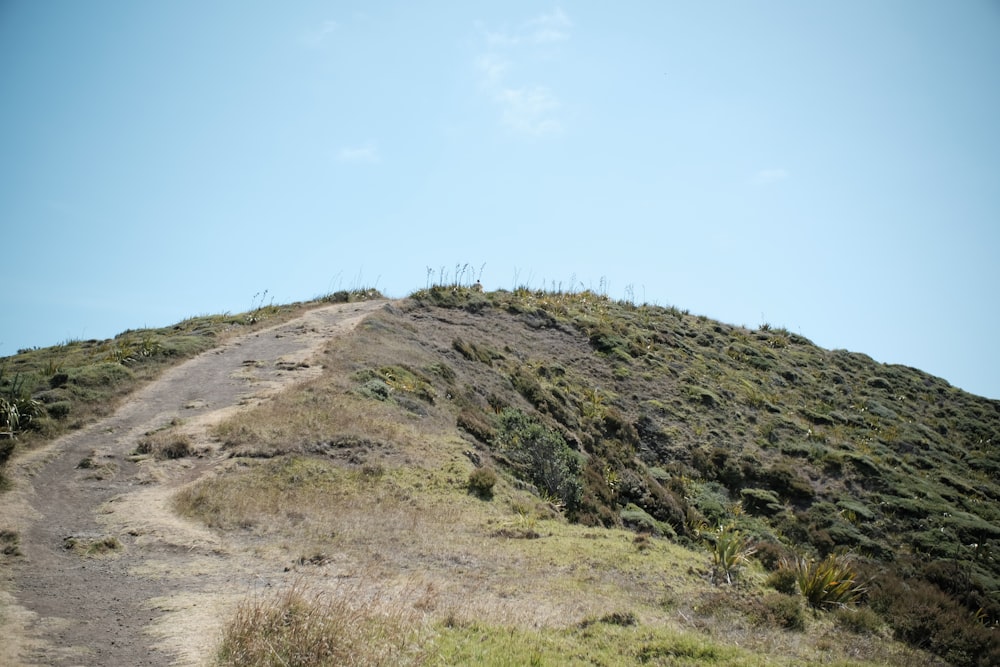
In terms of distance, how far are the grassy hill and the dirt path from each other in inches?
35.7

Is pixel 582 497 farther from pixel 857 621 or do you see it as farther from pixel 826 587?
pixel 857 621

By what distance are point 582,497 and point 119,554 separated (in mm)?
11601

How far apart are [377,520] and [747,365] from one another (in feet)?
102

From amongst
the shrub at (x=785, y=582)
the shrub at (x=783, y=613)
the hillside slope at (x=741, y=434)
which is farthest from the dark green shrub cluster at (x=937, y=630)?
the shrub at (x=783, y=613)

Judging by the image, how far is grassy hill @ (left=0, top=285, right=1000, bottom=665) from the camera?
870cm

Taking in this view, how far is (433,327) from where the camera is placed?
30.9 meters

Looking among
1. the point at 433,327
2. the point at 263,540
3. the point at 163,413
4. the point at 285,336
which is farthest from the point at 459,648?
the point at 433,327

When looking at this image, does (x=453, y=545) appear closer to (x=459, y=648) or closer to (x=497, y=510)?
(x=497, y=510)

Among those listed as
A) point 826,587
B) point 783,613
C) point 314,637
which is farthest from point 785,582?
point 314,637

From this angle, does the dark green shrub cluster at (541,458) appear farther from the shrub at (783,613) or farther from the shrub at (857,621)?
the shrub at (857,621)

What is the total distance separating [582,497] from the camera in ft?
58.0

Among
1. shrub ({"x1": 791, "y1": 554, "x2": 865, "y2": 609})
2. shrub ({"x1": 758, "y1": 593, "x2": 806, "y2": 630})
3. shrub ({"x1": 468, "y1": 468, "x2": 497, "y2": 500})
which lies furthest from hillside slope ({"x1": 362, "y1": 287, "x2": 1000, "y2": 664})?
shrub ({"x1": 758, "y1": 593, "x2": 806, "y2": 630})

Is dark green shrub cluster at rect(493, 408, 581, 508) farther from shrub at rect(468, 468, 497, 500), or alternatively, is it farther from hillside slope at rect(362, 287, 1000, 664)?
shrub at rect(468, 468, 497, 500)

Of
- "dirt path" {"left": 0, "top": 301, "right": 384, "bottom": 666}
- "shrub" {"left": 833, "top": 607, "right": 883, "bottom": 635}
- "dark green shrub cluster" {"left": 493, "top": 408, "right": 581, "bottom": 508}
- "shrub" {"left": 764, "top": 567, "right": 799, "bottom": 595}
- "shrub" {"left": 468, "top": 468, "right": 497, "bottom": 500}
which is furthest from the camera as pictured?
"dark green shrub cluster" {"left": 493, "top": 408, "right": 581, "bottom": 508}
